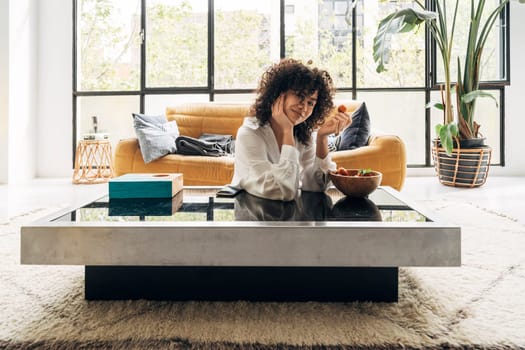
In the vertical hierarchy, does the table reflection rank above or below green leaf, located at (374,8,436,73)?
below

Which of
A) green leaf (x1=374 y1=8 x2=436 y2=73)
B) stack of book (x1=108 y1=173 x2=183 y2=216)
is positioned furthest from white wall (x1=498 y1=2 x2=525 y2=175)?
stack of book (x1=108 y1=173 x2=183 y2=216)

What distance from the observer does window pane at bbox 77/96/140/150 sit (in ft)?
17.6

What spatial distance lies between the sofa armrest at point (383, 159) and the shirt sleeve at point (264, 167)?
1464 mm

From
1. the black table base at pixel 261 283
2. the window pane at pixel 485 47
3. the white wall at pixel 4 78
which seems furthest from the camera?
the window pane at pixel 485 47

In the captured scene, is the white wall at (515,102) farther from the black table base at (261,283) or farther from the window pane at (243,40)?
the black table base at (261,283)

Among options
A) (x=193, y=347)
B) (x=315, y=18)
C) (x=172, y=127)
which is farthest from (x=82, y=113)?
(x=193, y=347)

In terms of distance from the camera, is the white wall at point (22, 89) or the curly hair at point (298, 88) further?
the white wall at point (22, 89)

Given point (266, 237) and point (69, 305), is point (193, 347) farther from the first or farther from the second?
point (69, 305)

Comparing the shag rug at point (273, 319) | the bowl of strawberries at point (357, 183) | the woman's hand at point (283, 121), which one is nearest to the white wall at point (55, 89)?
the shag rug at point (273, 319)

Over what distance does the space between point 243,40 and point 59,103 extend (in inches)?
90.4

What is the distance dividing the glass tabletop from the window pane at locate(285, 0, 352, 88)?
152 inches

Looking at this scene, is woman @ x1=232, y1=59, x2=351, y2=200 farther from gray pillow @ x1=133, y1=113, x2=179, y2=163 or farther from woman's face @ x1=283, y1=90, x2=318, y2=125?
gray pillow @ x1=133, y1=113, x2=179, y2=163

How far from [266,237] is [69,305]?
70 cm

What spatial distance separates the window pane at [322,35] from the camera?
5.28m
